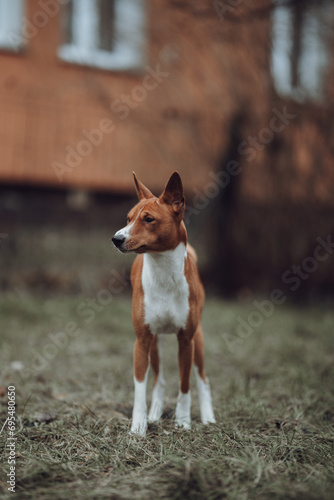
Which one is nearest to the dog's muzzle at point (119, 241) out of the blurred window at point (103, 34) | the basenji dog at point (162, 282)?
the basenji dog at point (162, 282)

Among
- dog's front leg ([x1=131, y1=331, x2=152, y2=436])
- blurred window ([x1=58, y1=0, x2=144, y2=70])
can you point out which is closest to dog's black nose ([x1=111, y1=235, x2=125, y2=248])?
dog's front leg ([x1=131, y1=331, x2=152, y2=436])

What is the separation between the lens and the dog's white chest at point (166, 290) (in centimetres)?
310

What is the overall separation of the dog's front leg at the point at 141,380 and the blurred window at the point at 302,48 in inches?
248

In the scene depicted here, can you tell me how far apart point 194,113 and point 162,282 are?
673 centimetres

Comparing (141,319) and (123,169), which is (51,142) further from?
(141,319)

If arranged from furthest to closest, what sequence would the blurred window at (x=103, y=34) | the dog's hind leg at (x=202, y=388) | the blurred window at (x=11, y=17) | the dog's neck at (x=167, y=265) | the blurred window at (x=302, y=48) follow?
the blurred window at (x=103, y=34) → the blurred window at (x=11, y=17) → the blurred window at (x=302, y=48) → the dog's hind leg at (x=202, y=388) → the dog's neck at (x=167, y=265)

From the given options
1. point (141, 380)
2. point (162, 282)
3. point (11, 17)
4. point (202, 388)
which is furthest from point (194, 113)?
point (141, 380)

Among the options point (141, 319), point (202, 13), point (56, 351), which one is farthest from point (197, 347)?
point (202, 13)

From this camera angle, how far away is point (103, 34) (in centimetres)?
921

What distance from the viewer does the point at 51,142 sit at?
29.3ft

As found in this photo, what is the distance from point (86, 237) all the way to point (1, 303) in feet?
8.73

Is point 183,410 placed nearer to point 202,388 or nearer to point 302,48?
point 202,388

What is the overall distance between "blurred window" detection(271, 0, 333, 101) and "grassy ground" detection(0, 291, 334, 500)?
405 cm

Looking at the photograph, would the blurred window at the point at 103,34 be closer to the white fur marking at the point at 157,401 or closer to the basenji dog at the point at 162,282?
the basenji dog at the point at 162,282
